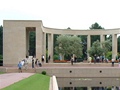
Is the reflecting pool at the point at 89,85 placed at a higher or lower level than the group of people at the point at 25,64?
lower

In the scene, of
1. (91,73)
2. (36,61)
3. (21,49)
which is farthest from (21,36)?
(91,73)

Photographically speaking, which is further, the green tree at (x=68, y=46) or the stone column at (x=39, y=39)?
the green tree at (x=68, y=46)

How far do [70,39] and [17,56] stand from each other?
18.5 metres

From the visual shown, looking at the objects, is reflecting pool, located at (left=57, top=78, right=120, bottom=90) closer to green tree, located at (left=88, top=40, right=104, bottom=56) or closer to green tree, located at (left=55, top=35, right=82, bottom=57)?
green tree, located at (left=88, top=40, right=104, bottom=56)

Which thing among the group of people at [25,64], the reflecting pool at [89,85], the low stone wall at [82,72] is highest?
the group of people at [25,64]

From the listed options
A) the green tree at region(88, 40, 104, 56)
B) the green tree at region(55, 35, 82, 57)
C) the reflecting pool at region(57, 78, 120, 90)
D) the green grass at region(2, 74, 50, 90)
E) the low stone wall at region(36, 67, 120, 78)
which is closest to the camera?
the green grass at region(2, 74, 50, 90)

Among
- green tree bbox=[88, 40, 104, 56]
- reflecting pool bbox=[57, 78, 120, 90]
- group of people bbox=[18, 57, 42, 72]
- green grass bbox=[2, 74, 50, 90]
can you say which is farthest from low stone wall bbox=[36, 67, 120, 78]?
green tree bbox=[88, 40, 104, 56]

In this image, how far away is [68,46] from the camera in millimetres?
53125

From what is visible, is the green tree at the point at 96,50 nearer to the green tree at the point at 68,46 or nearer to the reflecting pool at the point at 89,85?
the green tree at the point at 68,46

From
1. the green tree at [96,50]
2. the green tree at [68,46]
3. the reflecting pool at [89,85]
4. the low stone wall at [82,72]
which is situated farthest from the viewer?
the green tree at [68,46]

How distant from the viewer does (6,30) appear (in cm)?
3650

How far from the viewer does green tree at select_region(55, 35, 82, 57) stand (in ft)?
173

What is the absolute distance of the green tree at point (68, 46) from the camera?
5259 cm

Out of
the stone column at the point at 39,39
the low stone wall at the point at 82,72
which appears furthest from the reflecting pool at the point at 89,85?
the stone column at the point at 39,39
